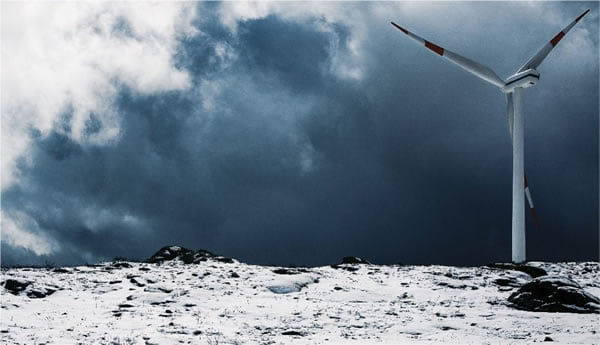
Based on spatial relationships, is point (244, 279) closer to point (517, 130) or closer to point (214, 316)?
point (214, 316)

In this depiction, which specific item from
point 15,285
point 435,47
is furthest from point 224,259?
point 435,47

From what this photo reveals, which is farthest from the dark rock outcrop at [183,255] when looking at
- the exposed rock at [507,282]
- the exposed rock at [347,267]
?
the exposed rock at [507,282]

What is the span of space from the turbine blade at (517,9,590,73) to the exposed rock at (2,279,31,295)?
46.3 metres

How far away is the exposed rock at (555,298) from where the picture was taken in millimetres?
21969

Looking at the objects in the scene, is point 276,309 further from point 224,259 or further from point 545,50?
point 545,50

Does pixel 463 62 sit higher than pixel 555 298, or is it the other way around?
pixel 463 62

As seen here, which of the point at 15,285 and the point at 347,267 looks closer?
the point at 15,285

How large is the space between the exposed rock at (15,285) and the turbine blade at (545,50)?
46343 millimetres

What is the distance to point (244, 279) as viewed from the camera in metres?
31.1

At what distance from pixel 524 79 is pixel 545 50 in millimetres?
4710

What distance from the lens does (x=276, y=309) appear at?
23.0 metres

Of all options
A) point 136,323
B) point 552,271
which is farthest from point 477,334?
point 552,271

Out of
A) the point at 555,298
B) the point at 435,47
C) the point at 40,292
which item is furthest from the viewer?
the point at 435,47

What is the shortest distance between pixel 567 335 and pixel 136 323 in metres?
A: 15.7
